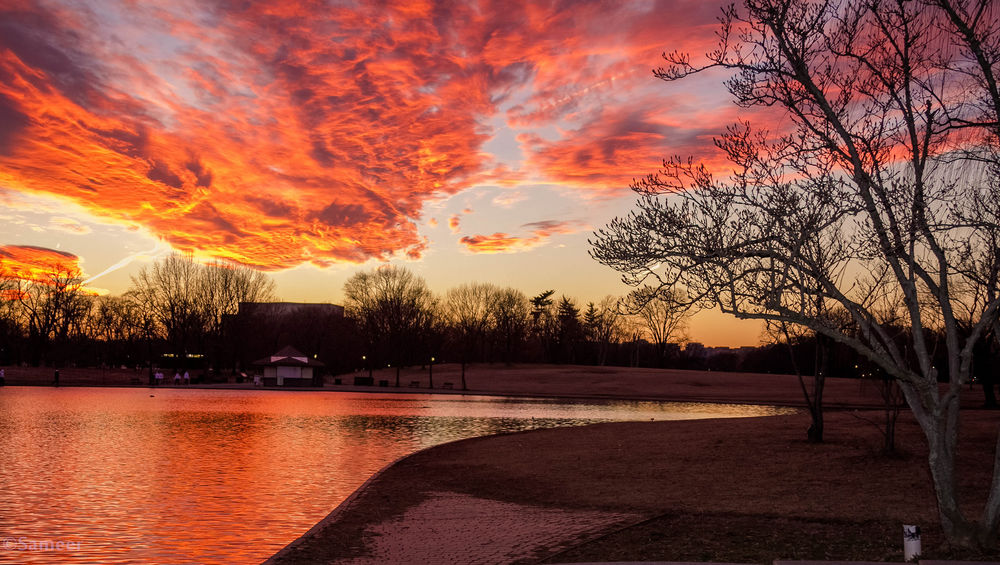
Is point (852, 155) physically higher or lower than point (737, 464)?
higher

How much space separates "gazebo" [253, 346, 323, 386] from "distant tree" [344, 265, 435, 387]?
25351mm

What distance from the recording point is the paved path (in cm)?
959

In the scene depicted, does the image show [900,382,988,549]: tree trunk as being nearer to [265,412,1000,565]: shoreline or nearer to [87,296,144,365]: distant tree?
[265,412,1000,565]: shoreline

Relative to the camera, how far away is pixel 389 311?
111m

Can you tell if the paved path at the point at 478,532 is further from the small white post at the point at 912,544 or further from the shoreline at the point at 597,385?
the shoreline at the point at 597,385

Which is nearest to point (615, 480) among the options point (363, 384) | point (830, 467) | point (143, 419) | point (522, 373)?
point (830, 467)

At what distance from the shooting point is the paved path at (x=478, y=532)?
378 inches

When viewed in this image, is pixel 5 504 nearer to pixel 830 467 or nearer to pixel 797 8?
pixel 797 8

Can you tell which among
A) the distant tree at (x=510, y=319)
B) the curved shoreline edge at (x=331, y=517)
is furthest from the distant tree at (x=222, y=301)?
the curved shoreline edge at (x=331, y=517)

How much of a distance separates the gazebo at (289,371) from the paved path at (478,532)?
221 feet

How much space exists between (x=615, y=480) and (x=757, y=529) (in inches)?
206

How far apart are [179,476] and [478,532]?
8040 mm

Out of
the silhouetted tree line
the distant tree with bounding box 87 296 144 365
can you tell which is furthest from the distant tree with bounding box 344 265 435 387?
the distant tree with bounding box 87 296 144 365

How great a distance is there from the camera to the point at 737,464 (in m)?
17.0
